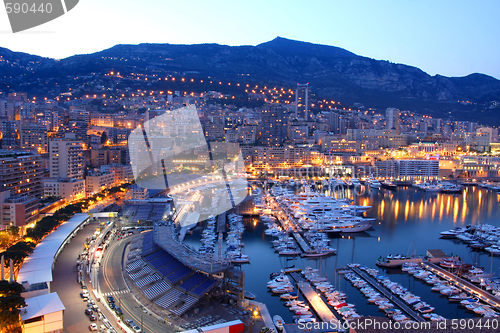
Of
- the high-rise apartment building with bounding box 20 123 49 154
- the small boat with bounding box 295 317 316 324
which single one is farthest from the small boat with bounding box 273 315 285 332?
the high-rise apartment building with bounding box 20 123 49 154

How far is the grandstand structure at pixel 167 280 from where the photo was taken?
546 centimetres

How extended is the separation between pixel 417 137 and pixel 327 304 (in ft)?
106

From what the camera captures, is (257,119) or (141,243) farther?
(257,119)

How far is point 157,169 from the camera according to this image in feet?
57.7

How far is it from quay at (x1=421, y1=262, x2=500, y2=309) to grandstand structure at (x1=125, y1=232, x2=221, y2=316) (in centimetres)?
457

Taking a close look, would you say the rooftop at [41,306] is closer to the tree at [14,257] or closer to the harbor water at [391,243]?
the tree at [14,257]

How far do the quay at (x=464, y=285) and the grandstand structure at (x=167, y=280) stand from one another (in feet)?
15.0

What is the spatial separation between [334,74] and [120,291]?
53187 mm

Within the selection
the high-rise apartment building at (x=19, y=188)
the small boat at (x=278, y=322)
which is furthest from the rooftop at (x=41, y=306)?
the high-rise apartment building at (x=19, y=188)

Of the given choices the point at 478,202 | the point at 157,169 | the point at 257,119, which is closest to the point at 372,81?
the point at 257,119

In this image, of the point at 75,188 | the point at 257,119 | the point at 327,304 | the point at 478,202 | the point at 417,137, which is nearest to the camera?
the point at 327,304

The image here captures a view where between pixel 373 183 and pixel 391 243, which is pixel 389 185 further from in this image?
pixel 391 243

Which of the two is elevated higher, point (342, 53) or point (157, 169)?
point (342, 53)

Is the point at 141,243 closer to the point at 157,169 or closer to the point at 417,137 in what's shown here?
the point at 157,169
